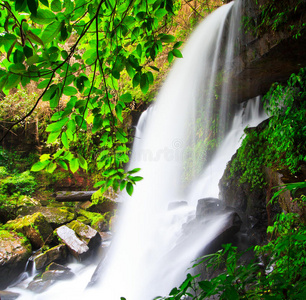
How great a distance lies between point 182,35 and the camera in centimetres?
745

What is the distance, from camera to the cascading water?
163 inches

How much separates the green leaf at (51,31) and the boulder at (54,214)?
656cm

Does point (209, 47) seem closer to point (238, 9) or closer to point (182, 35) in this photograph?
point (238, 9)

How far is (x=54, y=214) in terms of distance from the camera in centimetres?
666

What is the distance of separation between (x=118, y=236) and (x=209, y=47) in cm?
623

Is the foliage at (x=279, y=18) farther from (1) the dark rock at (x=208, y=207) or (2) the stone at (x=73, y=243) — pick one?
(2) the stone at (x=73, y=243)

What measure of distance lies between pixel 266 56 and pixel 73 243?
6.48 m

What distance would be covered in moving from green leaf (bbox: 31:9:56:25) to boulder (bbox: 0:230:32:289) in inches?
225

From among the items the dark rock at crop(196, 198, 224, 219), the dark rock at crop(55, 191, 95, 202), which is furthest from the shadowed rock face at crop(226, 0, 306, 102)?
the dark rock at crop(55, 191, 95, 202)

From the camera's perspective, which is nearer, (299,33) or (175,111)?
(299,33)

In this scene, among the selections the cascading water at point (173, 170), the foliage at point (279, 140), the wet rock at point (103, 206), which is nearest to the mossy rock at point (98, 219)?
the wet rock at point (103, 206)

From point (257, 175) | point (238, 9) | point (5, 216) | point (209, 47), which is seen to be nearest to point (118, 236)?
point (5, 216)

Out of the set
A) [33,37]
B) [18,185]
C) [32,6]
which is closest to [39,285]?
[18,185]

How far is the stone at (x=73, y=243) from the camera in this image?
541cm
